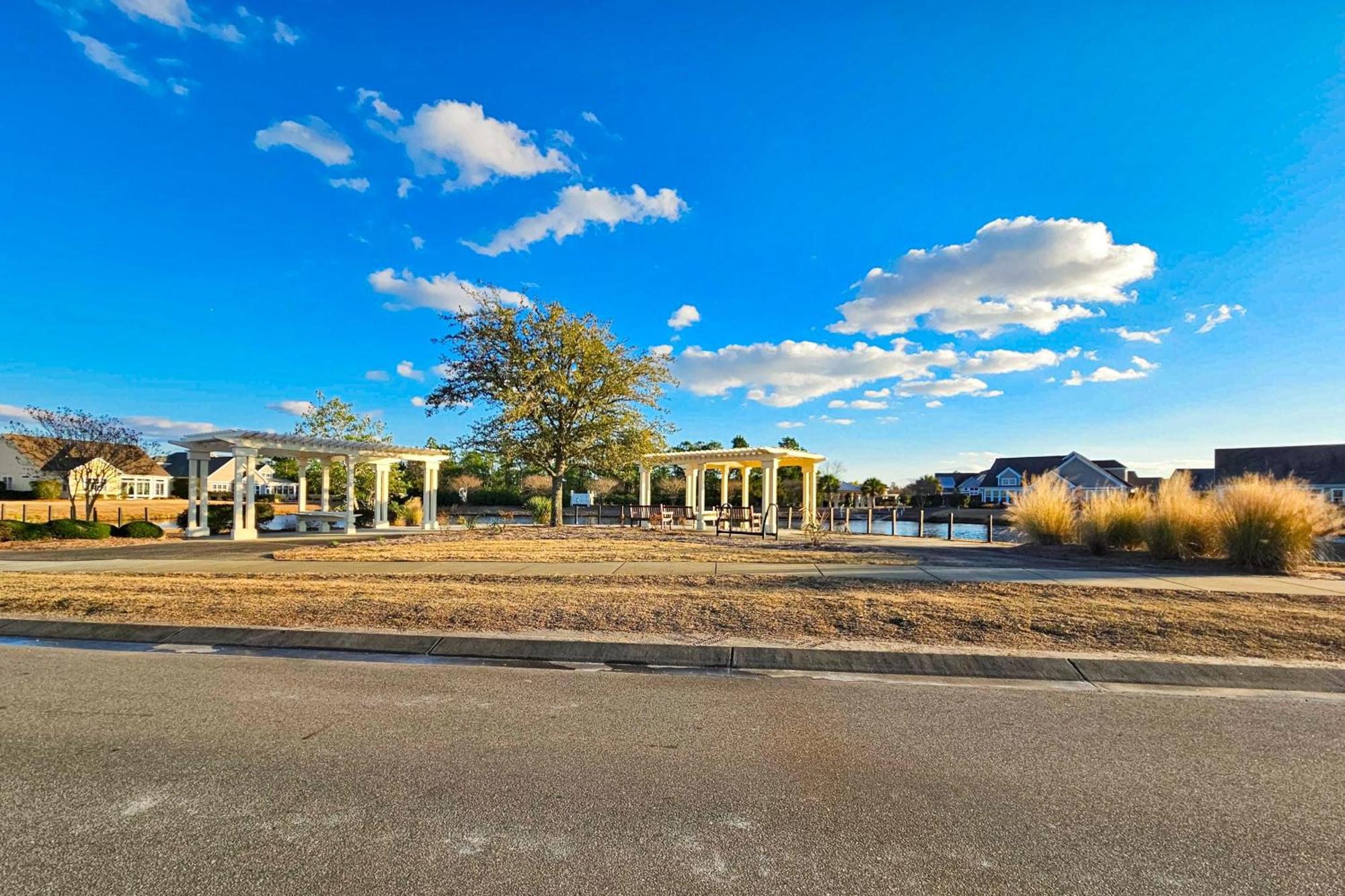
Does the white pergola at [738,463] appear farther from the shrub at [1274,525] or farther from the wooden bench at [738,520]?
the shrub at [1274,525]

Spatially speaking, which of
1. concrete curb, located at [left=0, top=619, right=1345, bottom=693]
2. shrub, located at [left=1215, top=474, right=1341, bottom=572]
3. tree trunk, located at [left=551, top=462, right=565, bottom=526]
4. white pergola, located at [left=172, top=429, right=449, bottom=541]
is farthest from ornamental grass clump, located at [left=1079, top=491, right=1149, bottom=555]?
white pergola, located at [left=172, top=429, right=449, bottom=541]

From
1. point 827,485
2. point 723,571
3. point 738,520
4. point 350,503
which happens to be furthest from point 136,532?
point 827,485

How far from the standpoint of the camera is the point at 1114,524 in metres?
14.1

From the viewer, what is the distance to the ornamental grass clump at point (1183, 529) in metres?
12.3

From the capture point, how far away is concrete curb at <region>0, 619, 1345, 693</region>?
18.6 ft

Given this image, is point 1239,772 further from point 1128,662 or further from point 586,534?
point 586,534

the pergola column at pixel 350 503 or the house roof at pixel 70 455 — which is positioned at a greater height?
the house roof at pixel 70 455

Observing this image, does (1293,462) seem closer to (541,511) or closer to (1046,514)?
(1046,514)

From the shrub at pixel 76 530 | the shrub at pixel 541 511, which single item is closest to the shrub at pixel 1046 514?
Result: the shrub at pixel 541 511

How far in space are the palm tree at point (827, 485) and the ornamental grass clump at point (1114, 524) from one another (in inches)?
1221

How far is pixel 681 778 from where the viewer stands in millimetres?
3734

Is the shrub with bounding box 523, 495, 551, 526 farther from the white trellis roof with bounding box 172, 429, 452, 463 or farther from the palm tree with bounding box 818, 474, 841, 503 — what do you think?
the palm tree with bounding box 818, 474, 841, 503

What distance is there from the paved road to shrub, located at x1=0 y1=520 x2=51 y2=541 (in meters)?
16.8

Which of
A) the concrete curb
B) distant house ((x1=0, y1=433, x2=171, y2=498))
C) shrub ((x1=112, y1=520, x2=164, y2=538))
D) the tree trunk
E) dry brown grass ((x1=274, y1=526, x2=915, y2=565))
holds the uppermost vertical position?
distant house ((x1=0, y1=433, x2=171, y2=498))
